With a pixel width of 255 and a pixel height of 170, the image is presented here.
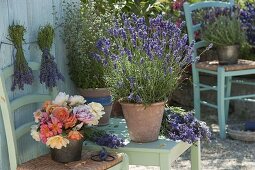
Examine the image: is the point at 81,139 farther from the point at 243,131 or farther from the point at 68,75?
the point at 243,131

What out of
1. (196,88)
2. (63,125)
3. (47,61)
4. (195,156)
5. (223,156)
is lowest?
(223,156)

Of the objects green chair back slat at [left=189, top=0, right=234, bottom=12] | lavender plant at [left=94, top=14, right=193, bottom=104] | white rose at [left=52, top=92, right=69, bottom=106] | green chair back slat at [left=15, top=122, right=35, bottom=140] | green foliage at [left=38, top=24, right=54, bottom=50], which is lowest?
green chair back slat at [left=15, top=122, right=35, bottom=140]

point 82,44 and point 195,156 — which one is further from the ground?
point 82,44

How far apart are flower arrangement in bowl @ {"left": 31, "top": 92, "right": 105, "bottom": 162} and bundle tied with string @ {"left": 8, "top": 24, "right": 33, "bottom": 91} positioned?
0.15 meters

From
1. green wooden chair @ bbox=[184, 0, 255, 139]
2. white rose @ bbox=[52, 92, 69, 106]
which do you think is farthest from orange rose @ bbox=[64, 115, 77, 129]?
green wooden chair @ bbox=[184, 0, 255, 139]

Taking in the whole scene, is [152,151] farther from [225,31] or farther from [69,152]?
[225,31]

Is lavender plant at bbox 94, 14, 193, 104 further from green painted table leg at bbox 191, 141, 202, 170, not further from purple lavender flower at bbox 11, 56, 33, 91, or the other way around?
green painted table leg at bbox 191, 141, 202, 170

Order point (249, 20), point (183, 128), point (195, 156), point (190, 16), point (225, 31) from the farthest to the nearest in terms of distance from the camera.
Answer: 1. point (249, 20)
2. point (190, 16)
3. point (225, 31)
4. point (195, 156)
5. point (183, 128)

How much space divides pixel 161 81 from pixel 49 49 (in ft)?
1.88

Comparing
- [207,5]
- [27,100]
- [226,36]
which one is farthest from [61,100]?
[207,5]

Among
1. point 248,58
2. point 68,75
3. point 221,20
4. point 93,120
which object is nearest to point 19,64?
point 93,120

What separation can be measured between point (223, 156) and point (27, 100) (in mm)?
2153

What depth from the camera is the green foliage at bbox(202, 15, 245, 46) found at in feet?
16.1

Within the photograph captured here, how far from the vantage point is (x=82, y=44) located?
3.32 meters
